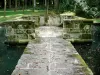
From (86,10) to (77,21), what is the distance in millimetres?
17744

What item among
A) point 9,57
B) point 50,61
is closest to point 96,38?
point 9,57

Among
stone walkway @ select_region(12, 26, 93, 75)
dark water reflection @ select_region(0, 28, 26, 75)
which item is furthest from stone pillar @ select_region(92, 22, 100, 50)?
dark water reflection @ select_region(0, 28, 26, 75)

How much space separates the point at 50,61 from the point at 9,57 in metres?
4.09

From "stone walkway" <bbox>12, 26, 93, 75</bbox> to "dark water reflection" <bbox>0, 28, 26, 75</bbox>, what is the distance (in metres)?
1.03

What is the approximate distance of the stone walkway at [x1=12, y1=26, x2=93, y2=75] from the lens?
712 cm

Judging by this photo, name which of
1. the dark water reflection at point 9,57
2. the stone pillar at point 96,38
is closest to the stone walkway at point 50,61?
the dark water reflection at point 9,57

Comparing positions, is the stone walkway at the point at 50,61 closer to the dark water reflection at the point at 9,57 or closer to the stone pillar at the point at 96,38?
the dark water reflection at the point at 9,57

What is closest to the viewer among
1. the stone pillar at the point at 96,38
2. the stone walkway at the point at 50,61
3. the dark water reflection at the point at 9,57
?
the stone walkway at the point at 50,61

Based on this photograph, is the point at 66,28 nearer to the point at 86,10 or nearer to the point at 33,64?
the point at 33,64

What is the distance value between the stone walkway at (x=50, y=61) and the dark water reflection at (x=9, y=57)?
1.03 m

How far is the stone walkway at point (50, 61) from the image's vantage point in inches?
280

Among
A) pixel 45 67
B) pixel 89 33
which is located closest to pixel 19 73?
pixel 45 67

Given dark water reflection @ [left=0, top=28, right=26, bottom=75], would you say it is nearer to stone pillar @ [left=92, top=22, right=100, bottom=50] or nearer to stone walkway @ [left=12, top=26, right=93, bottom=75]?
stone walkway @ [left=12, top=26, right=93, bottom=75]

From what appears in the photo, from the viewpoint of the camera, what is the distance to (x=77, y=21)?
1384 centimetres
